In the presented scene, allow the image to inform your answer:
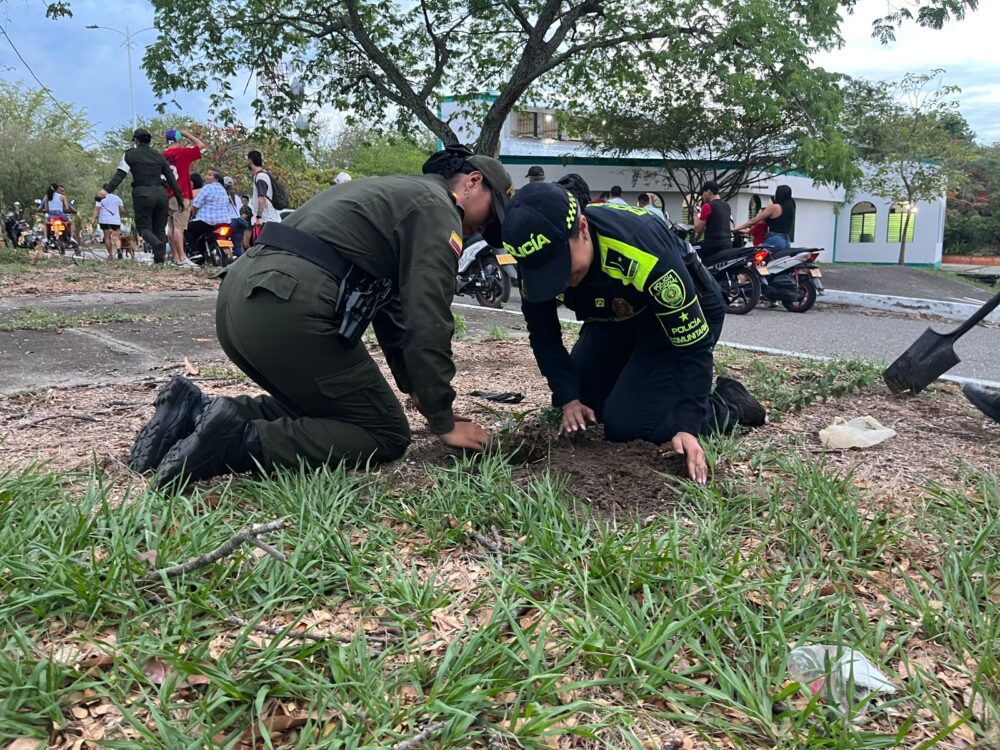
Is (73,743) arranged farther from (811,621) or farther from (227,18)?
(227,18)

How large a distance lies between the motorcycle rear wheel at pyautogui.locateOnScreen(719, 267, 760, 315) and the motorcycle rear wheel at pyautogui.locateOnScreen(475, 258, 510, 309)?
2637 mm

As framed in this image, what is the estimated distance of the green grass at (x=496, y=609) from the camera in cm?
155

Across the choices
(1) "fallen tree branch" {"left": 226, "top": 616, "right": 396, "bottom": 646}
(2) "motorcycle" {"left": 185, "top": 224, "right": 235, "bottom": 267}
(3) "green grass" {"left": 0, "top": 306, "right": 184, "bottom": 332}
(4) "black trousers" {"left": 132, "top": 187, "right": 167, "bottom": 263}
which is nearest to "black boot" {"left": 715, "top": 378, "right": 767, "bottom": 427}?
(1) "fallen tree branch" {"left": 226, "top": 616, "right": 396, "bottom": 646}

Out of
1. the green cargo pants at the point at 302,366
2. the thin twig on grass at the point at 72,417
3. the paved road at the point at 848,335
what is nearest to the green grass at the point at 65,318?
the thin twig on grass at the point at 72,417

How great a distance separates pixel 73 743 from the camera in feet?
4.86

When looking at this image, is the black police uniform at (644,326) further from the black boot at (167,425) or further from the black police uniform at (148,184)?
the black police uniform at (148,184)

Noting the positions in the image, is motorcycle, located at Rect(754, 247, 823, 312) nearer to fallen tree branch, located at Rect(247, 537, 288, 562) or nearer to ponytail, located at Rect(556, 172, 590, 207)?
ponytail, located at Rect(556, 172, 590, 207)

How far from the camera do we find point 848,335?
25.3 ft

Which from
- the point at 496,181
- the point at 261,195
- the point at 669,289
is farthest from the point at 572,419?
the point at 261,195

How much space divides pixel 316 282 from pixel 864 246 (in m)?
34.0

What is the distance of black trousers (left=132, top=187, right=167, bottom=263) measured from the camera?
11.2 m

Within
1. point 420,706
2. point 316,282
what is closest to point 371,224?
point 316,282

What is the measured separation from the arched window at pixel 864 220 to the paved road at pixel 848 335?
25.0 meters

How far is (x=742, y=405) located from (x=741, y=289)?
251 inches
